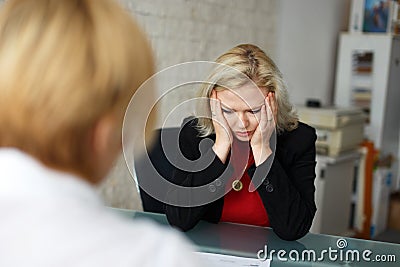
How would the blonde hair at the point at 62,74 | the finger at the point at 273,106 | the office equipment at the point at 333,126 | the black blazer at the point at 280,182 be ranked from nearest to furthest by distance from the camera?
the blonde hair at the point at 62,74, the black blazer at the point at 280,182, the finger at the point at 273,106, the office equipment at the point at 333,126

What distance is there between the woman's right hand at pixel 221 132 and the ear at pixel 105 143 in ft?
2.77

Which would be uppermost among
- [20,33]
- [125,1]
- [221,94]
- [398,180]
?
[125,1]

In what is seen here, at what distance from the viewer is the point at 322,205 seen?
317 cm

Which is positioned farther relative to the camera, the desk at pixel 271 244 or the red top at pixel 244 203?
the red top at pixel 244 203

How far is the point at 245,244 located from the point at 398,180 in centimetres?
309

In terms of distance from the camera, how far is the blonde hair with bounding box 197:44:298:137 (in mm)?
1441

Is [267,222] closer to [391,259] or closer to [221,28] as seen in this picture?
[391,259]

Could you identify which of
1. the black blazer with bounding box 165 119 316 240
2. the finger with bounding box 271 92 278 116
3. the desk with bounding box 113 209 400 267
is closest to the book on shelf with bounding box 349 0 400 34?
the black blazer with bounding box 165 119 316 240

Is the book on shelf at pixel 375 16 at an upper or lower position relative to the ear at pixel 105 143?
upper

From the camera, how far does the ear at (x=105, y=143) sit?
1.87 feet

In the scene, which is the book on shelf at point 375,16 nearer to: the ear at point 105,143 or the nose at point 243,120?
the nose at point 243,120

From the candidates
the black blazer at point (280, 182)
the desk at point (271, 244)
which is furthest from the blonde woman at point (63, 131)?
the black blazer at point (280, 182)

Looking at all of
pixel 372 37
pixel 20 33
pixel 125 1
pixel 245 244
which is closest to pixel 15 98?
pixel 20 33

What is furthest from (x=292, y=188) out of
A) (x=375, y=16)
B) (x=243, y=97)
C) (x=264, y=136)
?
(x=375, y=16)
